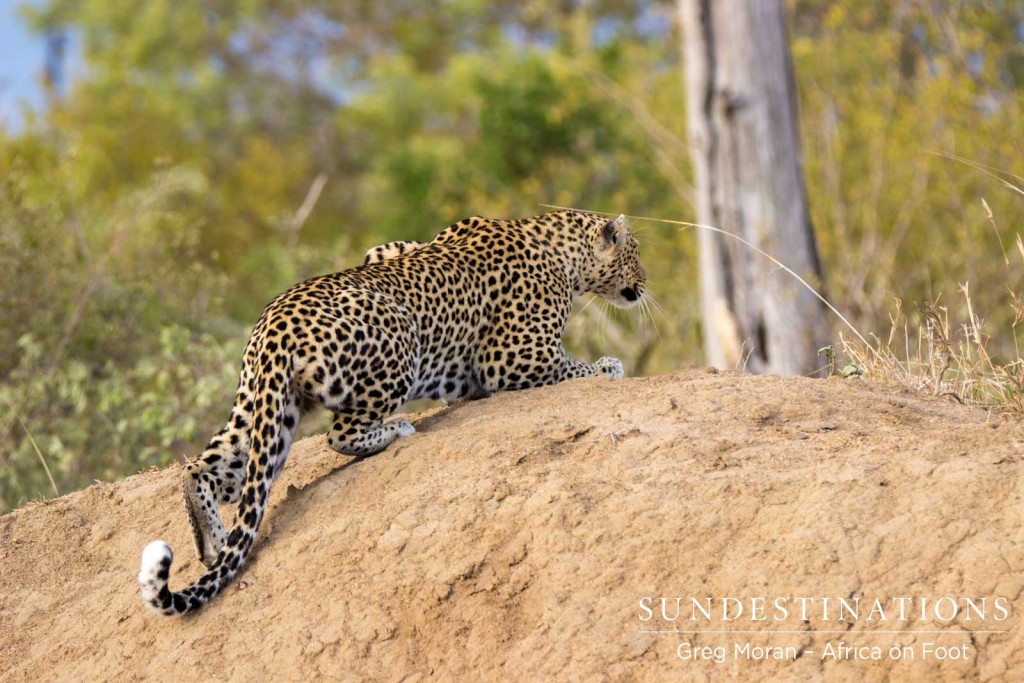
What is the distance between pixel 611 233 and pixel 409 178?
68.0 feet

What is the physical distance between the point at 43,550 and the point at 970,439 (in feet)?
15.2

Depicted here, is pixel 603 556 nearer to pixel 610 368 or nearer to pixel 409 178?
pixel 610 368

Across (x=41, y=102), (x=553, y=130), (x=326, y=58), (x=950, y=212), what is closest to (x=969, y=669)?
(x=950, y=212)

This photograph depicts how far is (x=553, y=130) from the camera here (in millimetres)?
25703

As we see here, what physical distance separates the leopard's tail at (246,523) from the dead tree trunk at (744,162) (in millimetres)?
9472

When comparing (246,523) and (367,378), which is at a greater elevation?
(367,378)

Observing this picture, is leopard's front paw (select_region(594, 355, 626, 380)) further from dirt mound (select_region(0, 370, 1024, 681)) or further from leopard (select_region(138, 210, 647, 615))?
dirt mound (select_region(0, 370, 1024, 681))

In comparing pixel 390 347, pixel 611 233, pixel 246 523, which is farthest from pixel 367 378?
pixel 611 233

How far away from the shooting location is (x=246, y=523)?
6898 mm

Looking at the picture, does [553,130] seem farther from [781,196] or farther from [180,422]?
[180,422]

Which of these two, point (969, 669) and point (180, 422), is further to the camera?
point (180, 422)

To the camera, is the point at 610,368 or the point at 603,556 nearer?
the point at 603,556

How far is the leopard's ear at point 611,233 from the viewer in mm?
9438

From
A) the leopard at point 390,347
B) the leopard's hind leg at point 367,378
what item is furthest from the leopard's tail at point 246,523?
the leopard's hind leg at point 367,378
